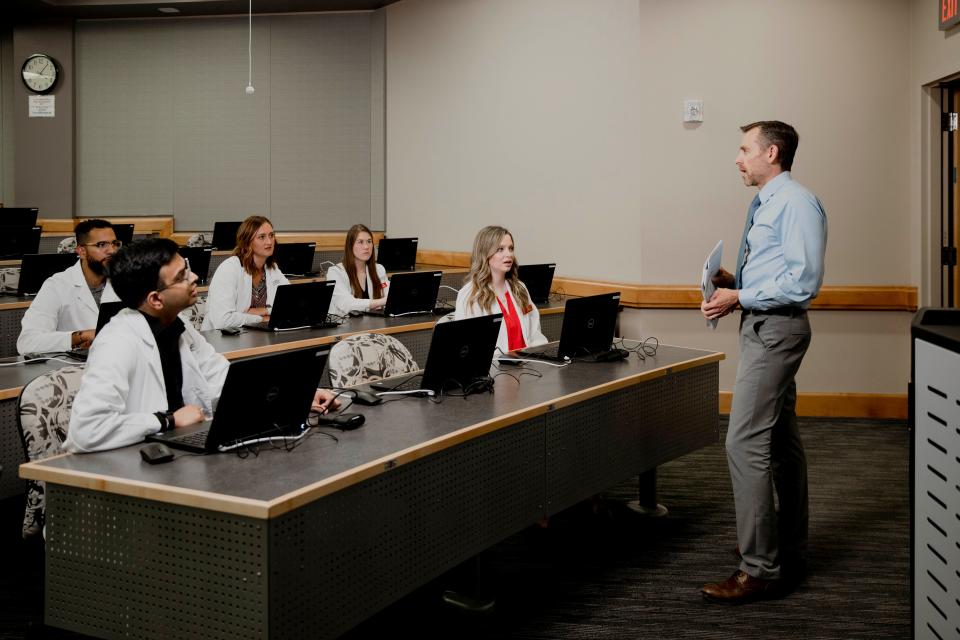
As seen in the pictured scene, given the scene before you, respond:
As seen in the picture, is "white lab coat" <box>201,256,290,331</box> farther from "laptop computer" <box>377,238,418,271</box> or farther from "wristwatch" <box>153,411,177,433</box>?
"wristwatch" <box>153,411,177,433</box>

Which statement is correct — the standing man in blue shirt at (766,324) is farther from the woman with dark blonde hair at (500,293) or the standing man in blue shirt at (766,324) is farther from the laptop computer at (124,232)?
the laptop computer at (124,232)

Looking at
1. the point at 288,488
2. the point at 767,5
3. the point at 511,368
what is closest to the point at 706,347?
the point at 767,5

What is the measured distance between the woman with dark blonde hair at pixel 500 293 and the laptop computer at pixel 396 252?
295 centimetres

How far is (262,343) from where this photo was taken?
15.6 feet

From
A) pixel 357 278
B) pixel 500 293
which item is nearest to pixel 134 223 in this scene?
pixel 357 278

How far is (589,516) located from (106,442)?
2.47 meters

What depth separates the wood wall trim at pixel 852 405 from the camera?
6504 millimetres

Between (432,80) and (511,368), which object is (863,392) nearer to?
(511,368)

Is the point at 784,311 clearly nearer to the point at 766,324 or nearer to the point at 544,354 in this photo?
the point at 766,324

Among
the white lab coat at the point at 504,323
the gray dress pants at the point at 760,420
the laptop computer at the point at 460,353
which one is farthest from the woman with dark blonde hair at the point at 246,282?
the gray dress pants at the point at 760,420

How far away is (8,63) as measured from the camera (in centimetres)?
1040

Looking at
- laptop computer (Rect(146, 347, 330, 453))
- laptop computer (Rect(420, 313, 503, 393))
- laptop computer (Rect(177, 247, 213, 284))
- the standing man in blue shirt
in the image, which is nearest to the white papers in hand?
the standing man in blue shirt

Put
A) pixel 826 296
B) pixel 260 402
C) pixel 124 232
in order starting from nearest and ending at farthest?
pixel 260 402, pixel 826 296, pixel 124 232

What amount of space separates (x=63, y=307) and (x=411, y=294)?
6.44 feet
